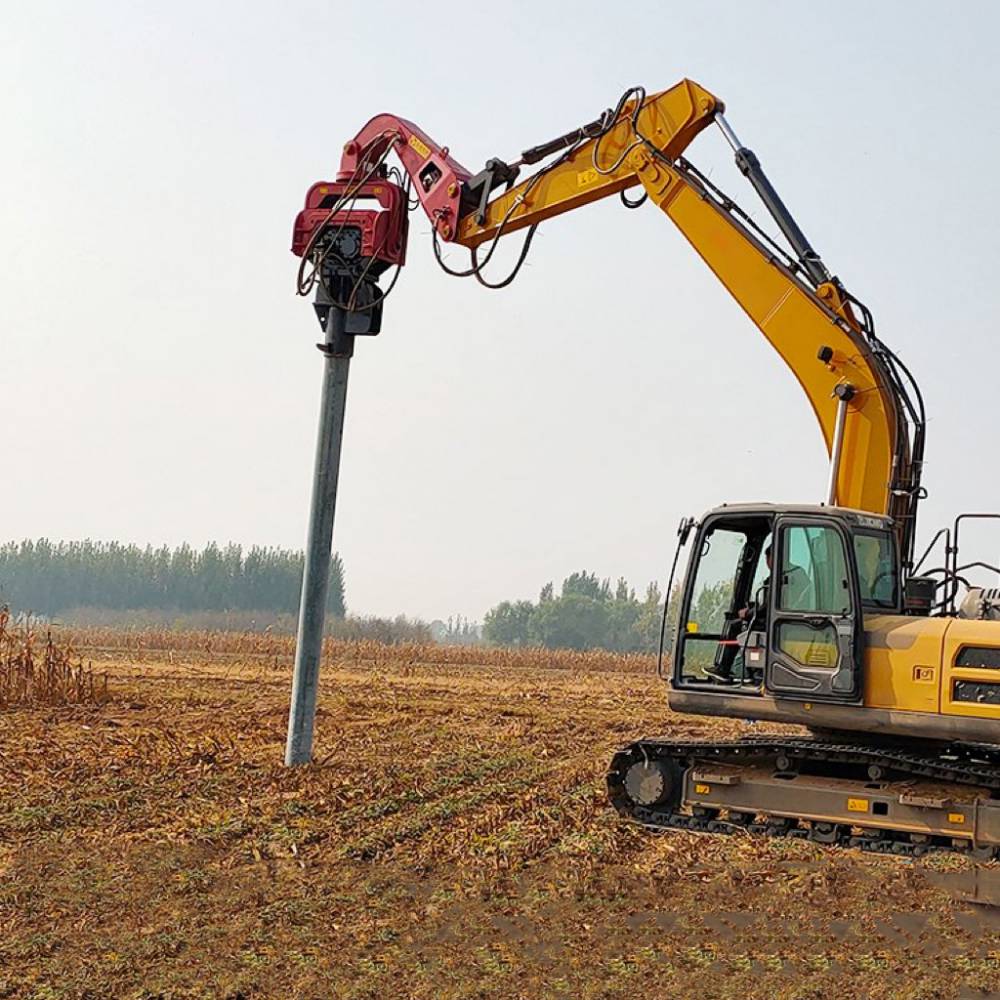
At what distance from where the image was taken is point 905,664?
9.33 metres

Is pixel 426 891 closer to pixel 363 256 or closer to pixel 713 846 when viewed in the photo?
pixel 713 846

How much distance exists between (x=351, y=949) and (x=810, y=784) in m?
4.53

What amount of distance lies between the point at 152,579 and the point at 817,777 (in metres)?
96.4

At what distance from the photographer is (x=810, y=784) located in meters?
9.90

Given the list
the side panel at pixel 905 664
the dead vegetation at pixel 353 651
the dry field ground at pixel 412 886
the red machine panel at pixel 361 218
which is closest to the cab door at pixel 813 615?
the side panel at pixel 905 664

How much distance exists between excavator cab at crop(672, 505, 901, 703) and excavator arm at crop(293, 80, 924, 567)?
76 centimetres

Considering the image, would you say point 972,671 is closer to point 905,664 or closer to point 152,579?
point 905,664

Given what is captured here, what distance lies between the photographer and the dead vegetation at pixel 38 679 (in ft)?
55.0

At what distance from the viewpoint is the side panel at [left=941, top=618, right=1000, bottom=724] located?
8953 mm

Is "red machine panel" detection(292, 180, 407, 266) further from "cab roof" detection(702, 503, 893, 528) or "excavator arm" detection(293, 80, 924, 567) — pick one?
"cab roof" detection(702, 503, 893, 528)

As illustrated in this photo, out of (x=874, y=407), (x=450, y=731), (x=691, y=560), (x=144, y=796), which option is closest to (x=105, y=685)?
(x=450, y=731)

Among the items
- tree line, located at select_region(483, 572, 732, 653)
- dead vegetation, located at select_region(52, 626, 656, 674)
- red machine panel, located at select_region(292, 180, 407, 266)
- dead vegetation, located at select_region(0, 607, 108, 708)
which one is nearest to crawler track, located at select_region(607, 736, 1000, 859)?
red machine panel, located at select_region(292, 180, 407, 266)

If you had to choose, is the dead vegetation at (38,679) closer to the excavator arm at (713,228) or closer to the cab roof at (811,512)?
the excavator arm at (713,228)

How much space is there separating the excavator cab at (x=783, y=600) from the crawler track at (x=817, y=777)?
59 cm
